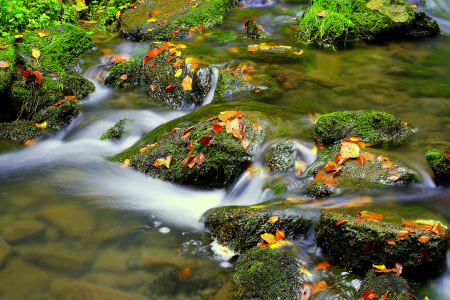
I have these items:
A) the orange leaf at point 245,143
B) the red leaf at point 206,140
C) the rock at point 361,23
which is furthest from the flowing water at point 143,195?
the rock at point 361,23

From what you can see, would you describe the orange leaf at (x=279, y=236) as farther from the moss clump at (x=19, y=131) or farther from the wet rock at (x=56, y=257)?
the moss clump at (x=19, y=131)

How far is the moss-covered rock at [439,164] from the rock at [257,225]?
61.2 inches

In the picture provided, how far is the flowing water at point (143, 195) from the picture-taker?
323 cm

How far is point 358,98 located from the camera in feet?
20.1

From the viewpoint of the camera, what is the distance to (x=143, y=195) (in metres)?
4.55

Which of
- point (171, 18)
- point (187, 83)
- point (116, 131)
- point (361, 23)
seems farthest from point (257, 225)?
point (171, 18)

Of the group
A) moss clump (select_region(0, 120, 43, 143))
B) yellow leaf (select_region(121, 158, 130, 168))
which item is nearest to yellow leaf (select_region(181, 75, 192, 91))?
yellow leaf (select_region(121, 158, 130, 168))

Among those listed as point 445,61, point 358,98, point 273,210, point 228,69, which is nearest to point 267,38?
point 228,69

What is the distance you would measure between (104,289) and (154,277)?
0.44m

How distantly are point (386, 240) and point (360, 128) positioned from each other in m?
2.08

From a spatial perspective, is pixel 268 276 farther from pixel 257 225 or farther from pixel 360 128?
pixel 360 128

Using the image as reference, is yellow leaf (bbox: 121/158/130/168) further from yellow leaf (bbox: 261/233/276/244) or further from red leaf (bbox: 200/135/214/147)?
yellow leaf (bbox: 261/233/276/244)

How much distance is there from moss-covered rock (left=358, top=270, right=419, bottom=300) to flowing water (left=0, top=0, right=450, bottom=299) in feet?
1.00

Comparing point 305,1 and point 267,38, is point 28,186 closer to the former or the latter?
point 267,38
